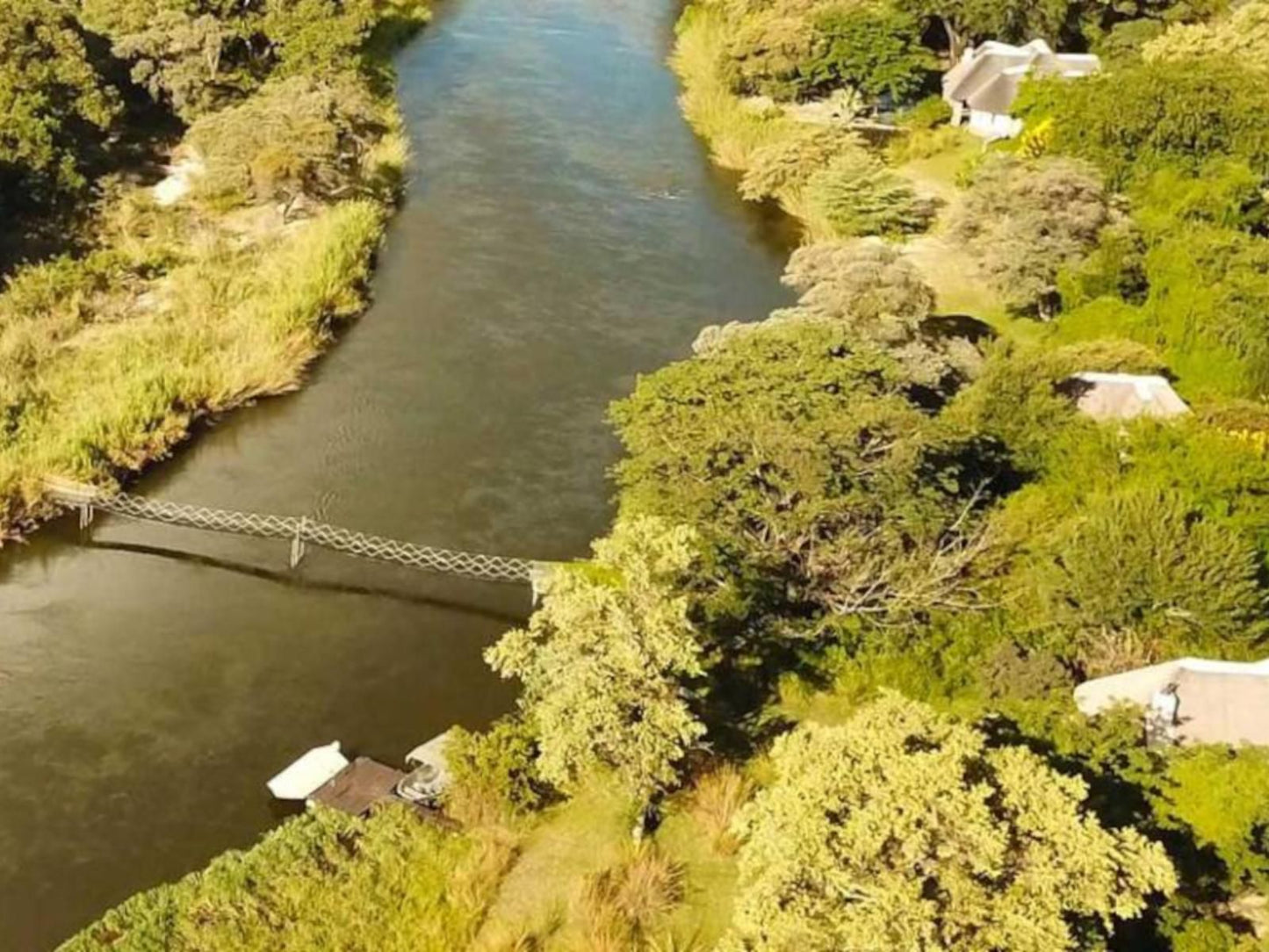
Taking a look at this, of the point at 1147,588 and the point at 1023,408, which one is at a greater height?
the point at 1023,408

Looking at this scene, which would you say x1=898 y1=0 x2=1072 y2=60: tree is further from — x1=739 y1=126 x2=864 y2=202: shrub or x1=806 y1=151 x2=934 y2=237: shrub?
x1=806 y1=151 x2=934 y2=237: shrub

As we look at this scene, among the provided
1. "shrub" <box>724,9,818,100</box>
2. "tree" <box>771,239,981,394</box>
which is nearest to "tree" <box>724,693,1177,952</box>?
"tree" <box>771,239,981,394</box>

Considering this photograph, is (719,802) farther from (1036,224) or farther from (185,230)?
(185,230)

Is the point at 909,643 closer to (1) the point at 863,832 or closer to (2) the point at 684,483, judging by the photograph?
(2) the point at 684,483

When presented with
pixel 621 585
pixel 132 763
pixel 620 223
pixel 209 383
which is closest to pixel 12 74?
pixel 209 383

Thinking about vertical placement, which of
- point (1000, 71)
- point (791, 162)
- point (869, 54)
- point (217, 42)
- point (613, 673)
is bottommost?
point (613, 673)

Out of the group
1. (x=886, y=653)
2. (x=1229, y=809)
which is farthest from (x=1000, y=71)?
(x=1229, y=809)

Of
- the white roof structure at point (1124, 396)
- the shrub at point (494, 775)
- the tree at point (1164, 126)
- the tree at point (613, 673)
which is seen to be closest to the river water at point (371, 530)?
the shrub at point (494, 775)
